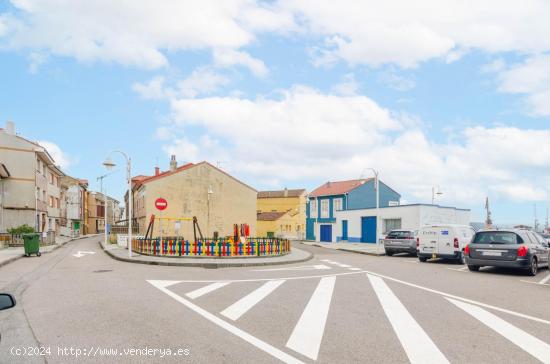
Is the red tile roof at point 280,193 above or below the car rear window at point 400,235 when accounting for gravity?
above

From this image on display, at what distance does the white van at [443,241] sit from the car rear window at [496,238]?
3.60 metres

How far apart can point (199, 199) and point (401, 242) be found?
23.9m

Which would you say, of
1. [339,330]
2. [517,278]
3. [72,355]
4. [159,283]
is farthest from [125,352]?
[517,278]

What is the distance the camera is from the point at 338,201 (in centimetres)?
4744

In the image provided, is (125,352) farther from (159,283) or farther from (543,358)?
(159,283)

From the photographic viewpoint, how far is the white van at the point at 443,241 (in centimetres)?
1858

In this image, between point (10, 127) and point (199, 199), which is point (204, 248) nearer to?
point (199, 199)

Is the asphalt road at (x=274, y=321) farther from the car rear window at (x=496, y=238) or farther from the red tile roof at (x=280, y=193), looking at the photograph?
the red tile roof at (x=280, y=193)

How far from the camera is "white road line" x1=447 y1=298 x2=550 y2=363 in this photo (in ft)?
16.8

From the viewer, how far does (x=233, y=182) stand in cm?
4544

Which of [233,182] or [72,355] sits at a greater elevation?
[233,182]

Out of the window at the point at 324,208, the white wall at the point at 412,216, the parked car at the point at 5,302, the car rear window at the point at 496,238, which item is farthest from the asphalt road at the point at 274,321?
the window at the point at 324,208

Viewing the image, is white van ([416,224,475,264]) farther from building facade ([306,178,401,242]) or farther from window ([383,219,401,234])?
building facade ([306,178,401,242])

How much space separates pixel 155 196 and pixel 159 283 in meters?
29.3
